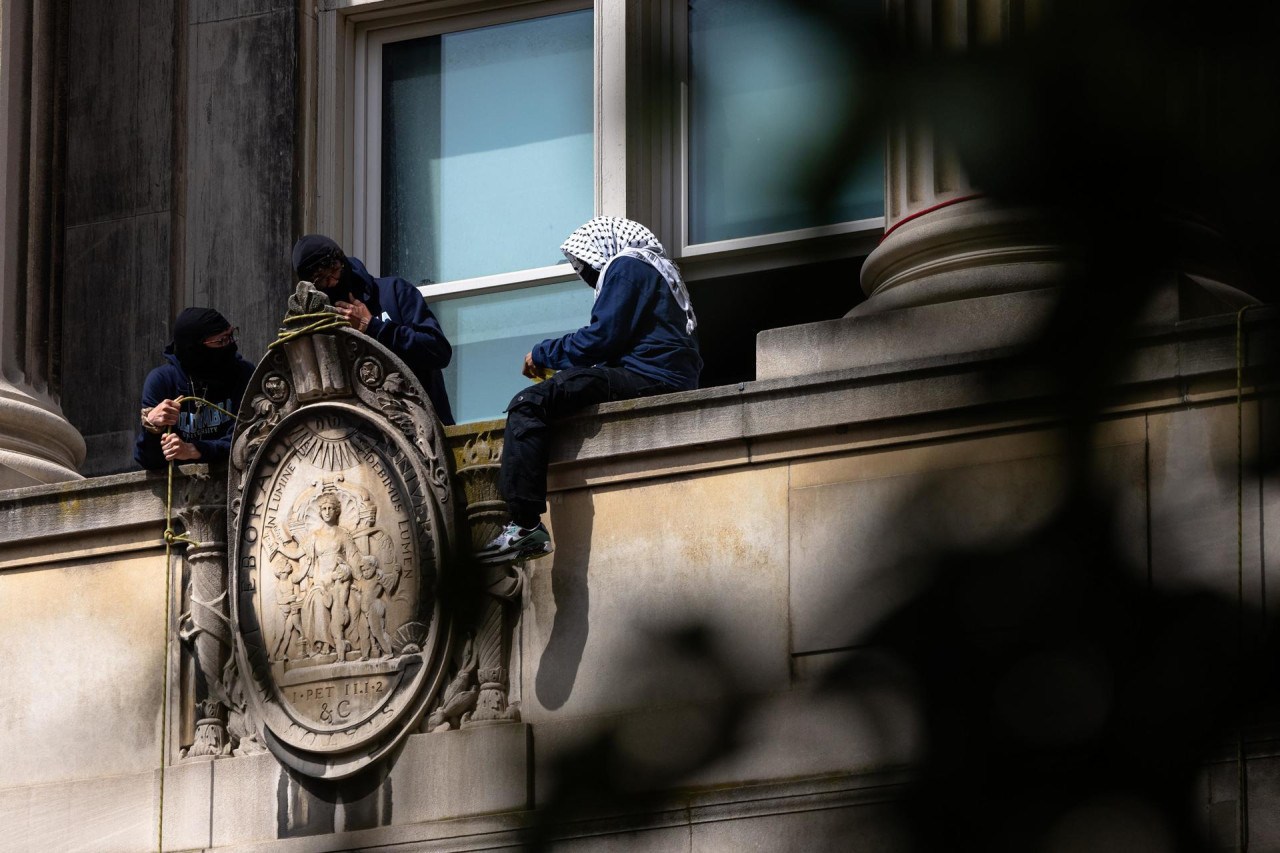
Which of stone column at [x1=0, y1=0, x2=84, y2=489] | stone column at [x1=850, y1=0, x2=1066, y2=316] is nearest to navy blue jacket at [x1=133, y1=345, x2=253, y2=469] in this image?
stone column at [x1=0, y1=0, x2=84, y2=489]

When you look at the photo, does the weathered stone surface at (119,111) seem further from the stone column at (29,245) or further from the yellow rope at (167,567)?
the yellow rope at (167,567)

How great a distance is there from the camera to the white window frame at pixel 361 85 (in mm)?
13422

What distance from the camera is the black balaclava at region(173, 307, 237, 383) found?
1047 centimetres

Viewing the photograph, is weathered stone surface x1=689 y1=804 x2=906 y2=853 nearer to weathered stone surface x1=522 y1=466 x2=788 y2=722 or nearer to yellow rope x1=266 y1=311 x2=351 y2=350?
weathered stone surface x1=522 y1=466 x2=788 y2=722

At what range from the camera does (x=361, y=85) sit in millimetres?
13680

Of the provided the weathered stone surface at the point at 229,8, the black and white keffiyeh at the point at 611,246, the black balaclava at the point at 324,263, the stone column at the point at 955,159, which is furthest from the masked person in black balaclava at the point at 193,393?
the stone column at the point at 955,159

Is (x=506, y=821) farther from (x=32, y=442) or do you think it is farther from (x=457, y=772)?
(x=32, y=442)

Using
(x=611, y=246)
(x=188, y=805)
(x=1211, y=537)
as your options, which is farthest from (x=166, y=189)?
(x=1211, y=537)

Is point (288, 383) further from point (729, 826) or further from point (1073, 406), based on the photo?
point (1073, 406)

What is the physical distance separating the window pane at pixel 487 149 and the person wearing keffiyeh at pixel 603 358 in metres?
2.99

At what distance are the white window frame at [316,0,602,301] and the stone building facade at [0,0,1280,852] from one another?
3cm

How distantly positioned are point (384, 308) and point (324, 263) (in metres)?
0.36

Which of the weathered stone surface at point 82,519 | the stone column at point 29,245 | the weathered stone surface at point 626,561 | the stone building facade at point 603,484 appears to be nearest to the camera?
the stone building facade at point 603,484

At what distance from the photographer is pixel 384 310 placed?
34.1ft
